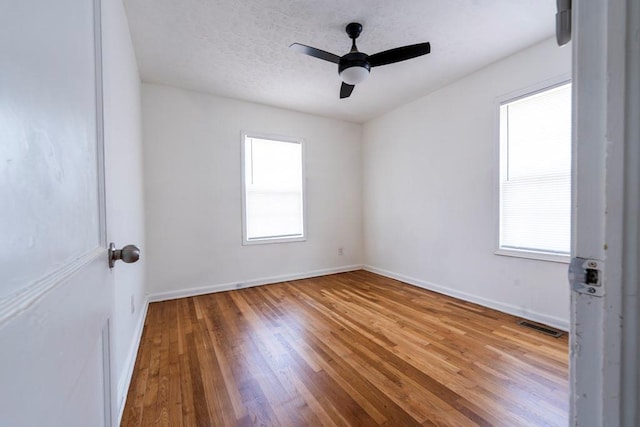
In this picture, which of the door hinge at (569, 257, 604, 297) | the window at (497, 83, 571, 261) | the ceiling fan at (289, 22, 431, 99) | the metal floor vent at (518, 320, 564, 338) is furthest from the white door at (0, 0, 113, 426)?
the window at (497, 83, 571, 261)

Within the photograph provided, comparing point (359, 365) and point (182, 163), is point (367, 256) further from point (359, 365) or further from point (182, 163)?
point (182, 163)

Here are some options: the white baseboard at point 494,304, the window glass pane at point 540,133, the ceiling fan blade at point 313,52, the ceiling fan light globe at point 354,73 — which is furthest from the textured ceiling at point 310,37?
the white baseboard at point 494,304

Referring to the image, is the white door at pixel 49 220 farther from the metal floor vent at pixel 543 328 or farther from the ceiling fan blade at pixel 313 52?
the metal floor vent at pixel 543 328

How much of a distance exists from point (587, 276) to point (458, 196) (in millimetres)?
3070

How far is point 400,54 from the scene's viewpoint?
218 cm

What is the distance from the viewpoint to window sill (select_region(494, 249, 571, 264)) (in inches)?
93.0

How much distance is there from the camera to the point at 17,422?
289mm

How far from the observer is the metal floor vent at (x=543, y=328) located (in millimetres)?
2264

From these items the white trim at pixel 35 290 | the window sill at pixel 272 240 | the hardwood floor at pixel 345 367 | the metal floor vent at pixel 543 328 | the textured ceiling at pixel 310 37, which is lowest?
the hardwood floor at pixel 345 367

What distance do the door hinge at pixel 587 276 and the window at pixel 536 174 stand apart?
2.54 m

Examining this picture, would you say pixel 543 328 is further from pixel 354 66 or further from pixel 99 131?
pixel 99 131

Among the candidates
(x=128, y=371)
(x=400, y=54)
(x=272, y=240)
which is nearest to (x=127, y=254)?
(x=128, y=371)

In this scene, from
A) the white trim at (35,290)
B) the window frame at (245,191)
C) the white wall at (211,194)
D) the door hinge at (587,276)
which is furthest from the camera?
the window frame at (245,191)

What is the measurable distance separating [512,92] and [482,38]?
2.15ft
